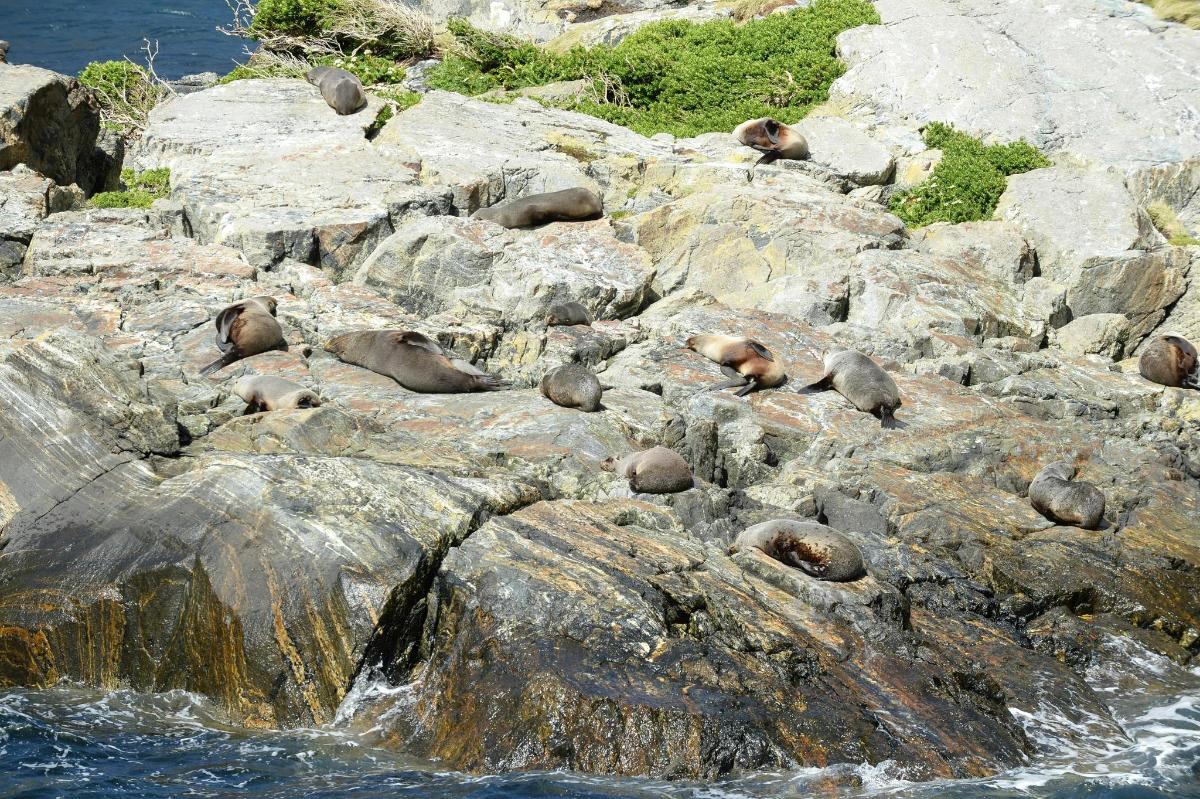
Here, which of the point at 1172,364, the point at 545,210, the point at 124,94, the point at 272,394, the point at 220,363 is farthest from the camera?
the point at 124,94

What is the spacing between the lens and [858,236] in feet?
51.7

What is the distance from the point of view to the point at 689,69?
21.2 metres

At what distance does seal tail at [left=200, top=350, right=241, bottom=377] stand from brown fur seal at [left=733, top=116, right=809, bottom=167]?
9.34 m

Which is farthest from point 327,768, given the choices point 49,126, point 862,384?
point 49,126

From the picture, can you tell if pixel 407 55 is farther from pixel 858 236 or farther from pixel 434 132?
pixel 858 236

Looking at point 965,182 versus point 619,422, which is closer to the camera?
point 619,422

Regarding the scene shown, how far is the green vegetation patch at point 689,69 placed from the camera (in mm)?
20453

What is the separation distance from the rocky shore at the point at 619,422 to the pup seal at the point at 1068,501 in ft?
0.51

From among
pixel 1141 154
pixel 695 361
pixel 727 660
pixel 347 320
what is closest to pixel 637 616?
pixel 727 660

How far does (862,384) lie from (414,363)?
4.71m

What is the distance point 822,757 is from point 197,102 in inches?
612

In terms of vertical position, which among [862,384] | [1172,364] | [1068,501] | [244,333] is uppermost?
[244,333]

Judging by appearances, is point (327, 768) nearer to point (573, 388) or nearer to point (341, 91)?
point (573, 388)

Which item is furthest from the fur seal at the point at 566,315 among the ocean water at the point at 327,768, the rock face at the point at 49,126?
the rock face at the point at 49,126
